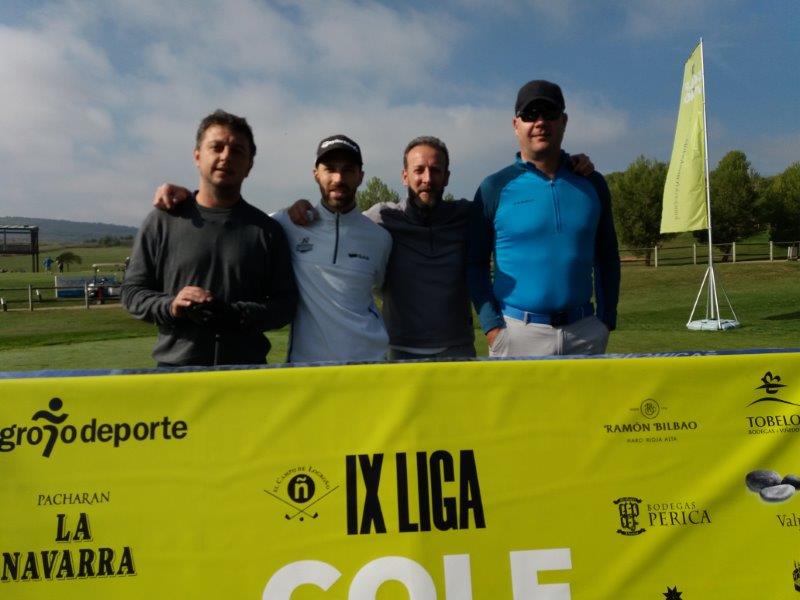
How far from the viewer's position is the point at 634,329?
12.2m

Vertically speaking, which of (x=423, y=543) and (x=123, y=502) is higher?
(x=123, y=502)

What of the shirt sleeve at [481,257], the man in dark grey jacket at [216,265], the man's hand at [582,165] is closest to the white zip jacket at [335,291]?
the man in dark grey jacket at [216,265]

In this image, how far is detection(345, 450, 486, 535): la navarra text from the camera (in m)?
2.19

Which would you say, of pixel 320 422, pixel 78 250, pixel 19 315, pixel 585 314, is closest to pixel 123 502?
pixel 320 422

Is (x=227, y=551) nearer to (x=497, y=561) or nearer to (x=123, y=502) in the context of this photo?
(x=123, y=502)

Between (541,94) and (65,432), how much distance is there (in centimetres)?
258

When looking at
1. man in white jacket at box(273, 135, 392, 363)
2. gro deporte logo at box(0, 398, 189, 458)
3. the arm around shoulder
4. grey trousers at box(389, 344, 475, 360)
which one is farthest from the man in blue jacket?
gro deporte logo at box(0, 398, 189, 458)

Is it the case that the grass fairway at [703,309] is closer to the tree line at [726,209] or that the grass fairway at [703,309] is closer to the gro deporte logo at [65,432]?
the gro deporte logo at [65,432]

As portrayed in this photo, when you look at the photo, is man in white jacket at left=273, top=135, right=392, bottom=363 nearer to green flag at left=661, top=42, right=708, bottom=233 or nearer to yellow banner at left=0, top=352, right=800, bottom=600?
yellow banner at left=0, top=352, right=800, bottom=600

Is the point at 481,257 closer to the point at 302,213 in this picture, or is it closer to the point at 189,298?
the point at 302,213

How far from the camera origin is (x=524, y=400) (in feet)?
7.45

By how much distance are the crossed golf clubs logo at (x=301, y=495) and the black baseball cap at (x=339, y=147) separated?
160 centimetres

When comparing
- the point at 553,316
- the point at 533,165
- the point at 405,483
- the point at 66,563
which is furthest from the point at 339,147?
the point at 66,563

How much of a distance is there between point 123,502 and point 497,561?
1324mm
